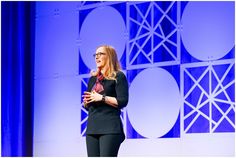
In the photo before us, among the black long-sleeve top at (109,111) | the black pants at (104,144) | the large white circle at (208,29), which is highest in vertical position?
the large white circle at (208,29)

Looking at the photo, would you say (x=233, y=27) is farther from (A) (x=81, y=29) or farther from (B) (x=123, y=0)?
(A) (x=81, y=29)

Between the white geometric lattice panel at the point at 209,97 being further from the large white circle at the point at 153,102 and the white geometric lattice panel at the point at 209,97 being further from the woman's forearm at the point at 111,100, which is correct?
the woman's forearm at the point at 111,100

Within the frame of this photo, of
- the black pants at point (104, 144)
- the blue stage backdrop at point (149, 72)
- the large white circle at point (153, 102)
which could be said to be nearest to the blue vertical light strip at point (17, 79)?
the blue stage backdrop at point (149, 72)

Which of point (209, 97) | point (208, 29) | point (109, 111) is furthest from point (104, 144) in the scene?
point (208, 29)

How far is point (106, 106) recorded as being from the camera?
335cm

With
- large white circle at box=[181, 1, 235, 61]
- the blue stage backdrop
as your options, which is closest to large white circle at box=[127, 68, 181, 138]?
the blue stage backdrop

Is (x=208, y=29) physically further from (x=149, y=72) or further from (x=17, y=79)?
(x=17, y=79)

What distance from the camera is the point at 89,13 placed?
209 inches

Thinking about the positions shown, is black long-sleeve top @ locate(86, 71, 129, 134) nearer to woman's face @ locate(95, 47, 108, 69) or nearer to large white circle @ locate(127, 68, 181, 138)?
woman's face @ locate(95, 47, 108, 69)

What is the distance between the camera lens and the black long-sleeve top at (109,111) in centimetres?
329

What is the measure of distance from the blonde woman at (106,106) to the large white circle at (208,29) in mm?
1405

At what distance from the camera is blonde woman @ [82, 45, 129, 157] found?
327 cm

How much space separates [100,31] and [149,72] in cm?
66

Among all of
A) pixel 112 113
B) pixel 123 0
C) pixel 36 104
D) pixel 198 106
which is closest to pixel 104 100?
pixel 112 113
